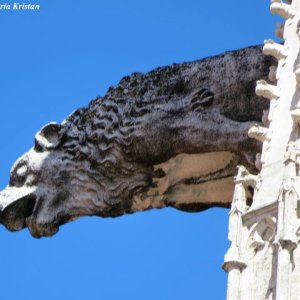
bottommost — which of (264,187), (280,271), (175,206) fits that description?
Result: (280,271)

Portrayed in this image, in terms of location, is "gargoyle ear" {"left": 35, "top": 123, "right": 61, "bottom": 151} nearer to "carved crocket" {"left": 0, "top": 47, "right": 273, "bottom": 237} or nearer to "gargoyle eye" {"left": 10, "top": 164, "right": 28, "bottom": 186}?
"carved crocket" {"left": 0, "top": 47, "right": 273, "bottom": 237}

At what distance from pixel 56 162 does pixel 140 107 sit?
54.1 inches

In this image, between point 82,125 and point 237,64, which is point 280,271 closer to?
point 237,64

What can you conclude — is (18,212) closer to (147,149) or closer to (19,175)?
(19,175)

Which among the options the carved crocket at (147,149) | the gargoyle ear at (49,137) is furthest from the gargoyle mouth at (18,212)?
the gargoyle ear at (49,137)

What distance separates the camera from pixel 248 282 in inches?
637

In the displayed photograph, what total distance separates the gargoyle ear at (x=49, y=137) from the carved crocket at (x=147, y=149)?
1cm

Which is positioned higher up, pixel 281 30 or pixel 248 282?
pixel 281 30

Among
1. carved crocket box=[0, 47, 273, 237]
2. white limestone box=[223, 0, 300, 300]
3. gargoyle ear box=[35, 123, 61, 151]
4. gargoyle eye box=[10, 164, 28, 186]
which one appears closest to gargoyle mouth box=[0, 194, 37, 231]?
carved crocket box=[0, 47, 273, 237]

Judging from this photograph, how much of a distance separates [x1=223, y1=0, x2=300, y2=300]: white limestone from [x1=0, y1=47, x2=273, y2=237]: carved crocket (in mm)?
2378

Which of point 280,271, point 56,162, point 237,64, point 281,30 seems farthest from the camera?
point 56,162

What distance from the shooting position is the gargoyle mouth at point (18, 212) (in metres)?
22.4

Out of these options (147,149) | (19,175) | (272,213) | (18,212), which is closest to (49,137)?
(19,175)

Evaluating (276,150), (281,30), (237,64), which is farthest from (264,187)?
(237,64)
